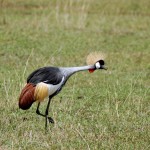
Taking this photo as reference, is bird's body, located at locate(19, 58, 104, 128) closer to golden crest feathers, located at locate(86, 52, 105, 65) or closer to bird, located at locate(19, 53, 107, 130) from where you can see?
bird, located at locate(19, 53, 107, 130)

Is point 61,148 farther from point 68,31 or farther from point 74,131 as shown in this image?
point 68,31

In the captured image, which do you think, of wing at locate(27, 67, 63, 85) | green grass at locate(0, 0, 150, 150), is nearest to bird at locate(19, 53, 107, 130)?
wing at locate(27, 67, 63, 85)

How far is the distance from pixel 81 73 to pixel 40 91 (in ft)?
14.5

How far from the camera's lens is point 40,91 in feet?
18.0

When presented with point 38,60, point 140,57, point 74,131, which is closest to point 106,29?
point 140,57

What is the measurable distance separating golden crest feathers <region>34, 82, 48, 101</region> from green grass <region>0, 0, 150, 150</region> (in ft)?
1.49

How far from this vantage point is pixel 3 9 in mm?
16359

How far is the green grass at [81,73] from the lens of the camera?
19.4 ft

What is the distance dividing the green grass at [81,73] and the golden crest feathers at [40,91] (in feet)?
1.49

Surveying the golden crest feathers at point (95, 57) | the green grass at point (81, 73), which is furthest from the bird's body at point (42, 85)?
the green grass at point (81, 73)

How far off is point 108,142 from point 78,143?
31 centimetres

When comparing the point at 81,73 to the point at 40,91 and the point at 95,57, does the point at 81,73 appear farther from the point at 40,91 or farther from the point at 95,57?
the point at 40,91

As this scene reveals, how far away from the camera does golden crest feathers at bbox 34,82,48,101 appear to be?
5.48 m

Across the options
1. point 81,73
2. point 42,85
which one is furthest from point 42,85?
point 81,73
